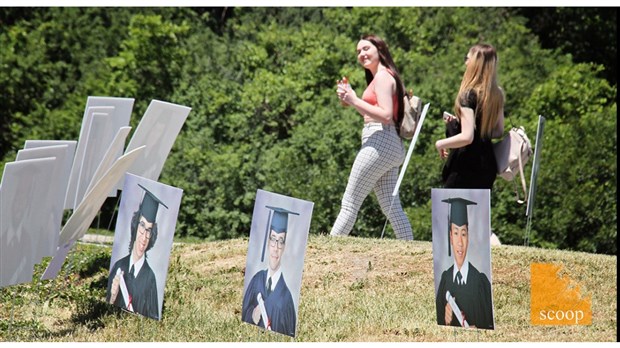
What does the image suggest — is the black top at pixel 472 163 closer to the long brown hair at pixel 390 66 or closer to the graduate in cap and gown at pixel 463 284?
the long brown hair at pixel 390 66

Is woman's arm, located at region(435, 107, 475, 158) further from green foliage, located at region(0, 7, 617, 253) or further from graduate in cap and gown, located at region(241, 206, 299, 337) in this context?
green foliage, located at region(0, 7, 617, 253)

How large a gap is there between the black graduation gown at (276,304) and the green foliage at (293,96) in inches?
224

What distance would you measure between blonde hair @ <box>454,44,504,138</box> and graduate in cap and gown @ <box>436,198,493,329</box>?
1737mm

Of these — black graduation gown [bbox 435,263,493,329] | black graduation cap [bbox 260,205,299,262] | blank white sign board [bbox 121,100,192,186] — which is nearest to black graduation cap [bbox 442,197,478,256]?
black graduation gown [bbox 435,263,493,329]

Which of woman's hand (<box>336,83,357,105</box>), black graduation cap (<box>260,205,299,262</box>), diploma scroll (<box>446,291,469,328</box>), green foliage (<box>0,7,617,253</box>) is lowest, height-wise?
diploma scroll (<box>446,291,469,328</box>)

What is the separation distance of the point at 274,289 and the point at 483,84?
254 centimetres

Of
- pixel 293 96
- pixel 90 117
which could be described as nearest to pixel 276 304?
pixel 90 117

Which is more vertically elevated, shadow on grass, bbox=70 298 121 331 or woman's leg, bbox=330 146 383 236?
woman's leg, bbox=330 146 383 236

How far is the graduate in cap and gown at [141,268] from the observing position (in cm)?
630

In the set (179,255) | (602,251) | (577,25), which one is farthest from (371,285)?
(577,25)

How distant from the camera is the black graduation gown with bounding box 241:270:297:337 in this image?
591 cm

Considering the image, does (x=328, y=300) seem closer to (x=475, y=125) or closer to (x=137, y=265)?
(x=137, y=265)

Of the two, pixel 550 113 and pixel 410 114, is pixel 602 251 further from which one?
pixel 410 114

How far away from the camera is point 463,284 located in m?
6.10
